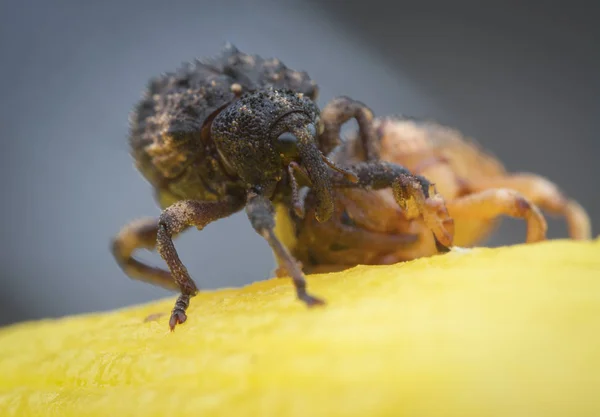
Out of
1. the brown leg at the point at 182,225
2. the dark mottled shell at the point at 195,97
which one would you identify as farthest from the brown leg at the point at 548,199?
the brown leg at the point at 182,225

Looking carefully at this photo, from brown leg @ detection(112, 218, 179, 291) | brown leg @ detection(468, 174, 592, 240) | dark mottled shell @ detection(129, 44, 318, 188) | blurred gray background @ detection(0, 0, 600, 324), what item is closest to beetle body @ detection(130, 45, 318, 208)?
dark mottled shell @ detection(129, 44, 318, 188)

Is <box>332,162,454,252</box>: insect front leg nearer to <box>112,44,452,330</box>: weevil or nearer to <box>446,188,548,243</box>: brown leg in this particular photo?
<box>112,44,452,330</box>: weevil

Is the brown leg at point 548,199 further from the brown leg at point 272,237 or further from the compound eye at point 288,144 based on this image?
the brown leg at point 272,237

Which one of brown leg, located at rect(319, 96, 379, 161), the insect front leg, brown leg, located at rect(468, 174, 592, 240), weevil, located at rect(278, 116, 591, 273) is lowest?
Answer: brown leg, located at rect(468, 174, 592, 240)

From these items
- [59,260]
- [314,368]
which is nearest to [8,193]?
[59,260]

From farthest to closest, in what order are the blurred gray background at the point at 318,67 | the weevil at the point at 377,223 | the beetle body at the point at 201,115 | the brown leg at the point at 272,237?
the blurred gray background at the point at 318,67
the beetle body at the point at 201,115
the weevil at the point at 377,223
the brown leg at the point at 272,237

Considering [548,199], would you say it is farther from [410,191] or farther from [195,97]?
[195,97]

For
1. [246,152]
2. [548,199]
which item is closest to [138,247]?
[246,152]
